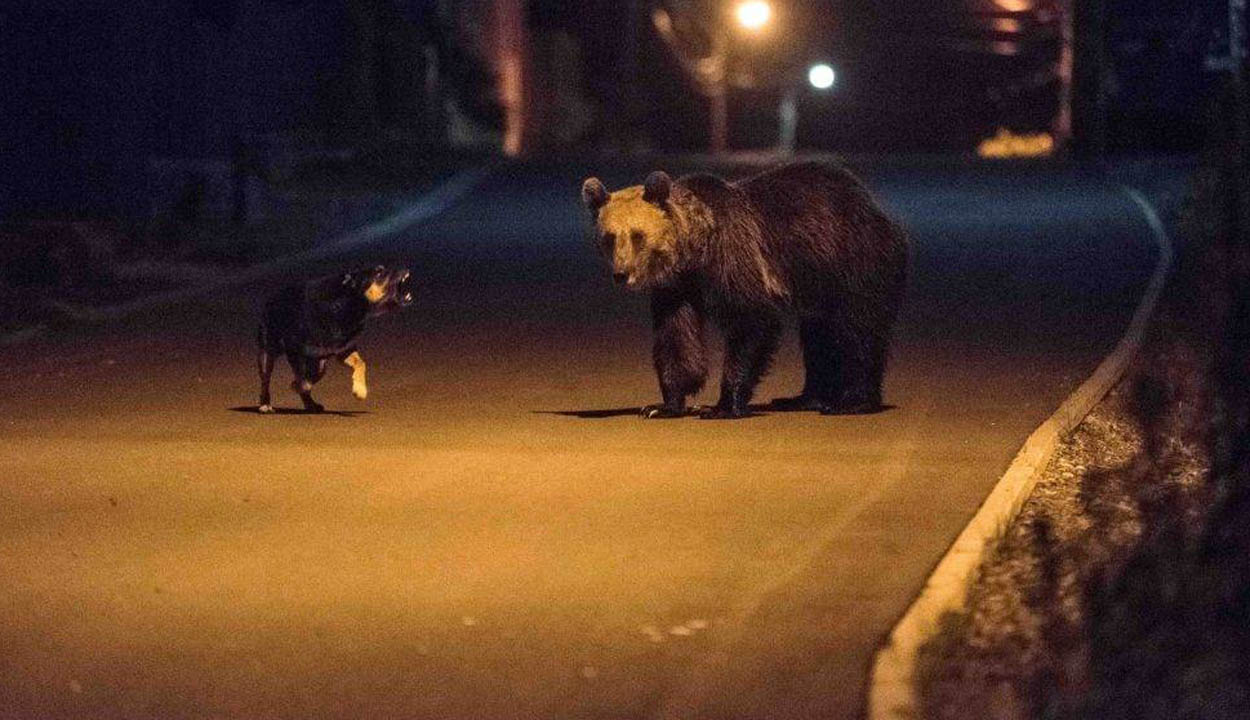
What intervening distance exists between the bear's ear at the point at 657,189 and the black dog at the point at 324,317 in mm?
1461

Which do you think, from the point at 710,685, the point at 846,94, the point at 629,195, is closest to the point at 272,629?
the point at 710,685

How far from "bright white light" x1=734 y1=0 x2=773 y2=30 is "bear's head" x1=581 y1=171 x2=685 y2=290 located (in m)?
41.9

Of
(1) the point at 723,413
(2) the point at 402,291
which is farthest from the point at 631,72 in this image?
(2) the point at 402,291

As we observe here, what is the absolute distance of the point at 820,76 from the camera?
59656 mm

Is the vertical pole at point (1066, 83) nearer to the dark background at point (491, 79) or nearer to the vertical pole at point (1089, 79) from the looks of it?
the vertical pole at point (1089, 79)

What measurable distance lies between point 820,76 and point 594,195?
45695 mm

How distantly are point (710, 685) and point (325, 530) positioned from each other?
11.2 ft

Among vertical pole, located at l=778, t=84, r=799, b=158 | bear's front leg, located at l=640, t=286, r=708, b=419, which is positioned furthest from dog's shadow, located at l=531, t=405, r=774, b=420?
vertical pole, located at l=778, t=84, r=799, b=158

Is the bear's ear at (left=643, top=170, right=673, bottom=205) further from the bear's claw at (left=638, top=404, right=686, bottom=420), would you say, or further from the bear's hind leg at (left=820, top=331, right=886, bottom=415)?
the bear's hind leg at (left=820, top=331, right=886, bottom=415)

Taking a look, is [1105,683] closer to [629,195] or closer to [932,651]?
[932,651]

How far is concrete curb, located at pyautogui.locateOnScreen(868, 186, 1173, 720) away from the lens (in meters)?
8.51

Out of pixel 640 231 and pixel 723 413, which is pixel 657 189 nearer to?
pixel 640 231

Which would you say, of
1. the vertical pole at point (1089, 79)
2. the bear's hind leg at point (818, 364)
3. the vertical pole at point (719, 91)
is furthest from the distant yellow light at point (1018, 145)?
the bear's hind leg at point (818, 364)

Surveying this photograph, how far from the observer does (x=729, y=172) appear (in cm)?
4103
